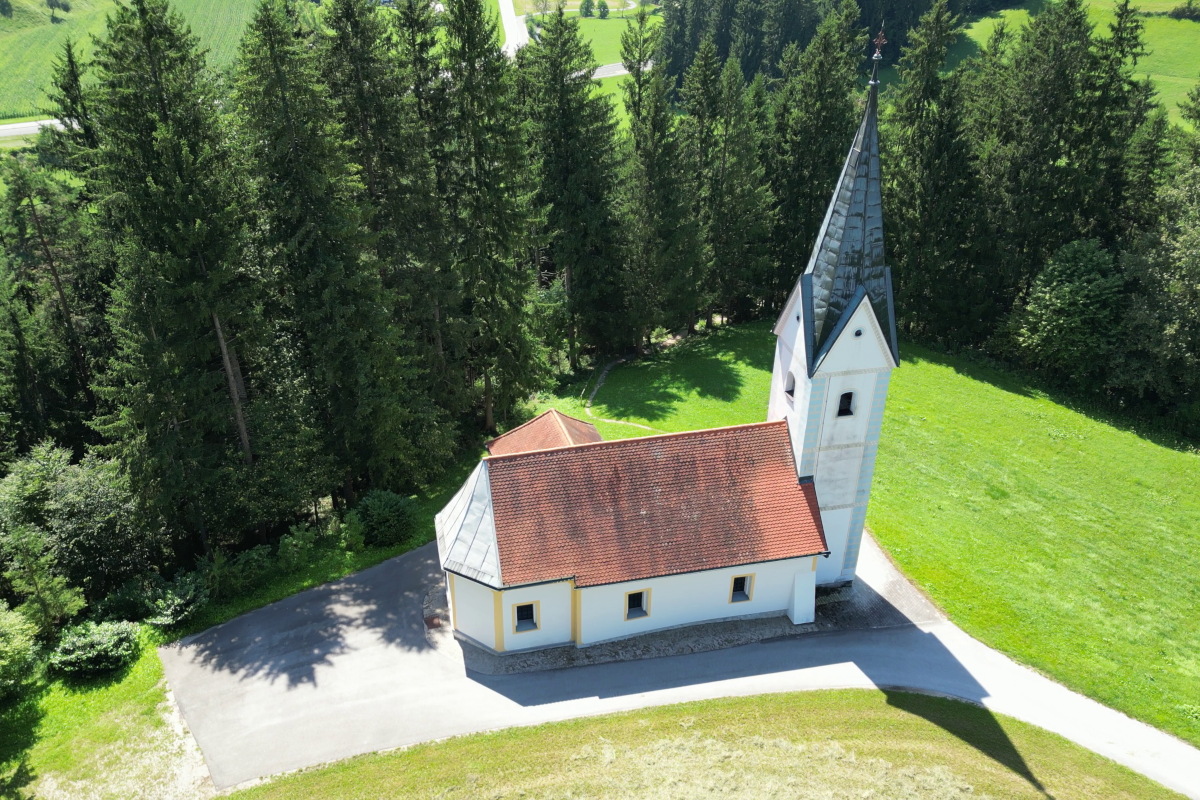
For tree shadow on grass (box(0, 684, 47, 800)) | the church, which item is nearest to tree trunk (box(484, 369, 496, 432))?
the church

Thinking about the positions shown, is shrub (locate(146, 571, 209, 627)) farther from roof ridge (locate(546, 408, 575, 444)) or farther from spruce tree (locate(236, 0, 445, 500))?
roof ridge (locate(546, 408, 575, 444))

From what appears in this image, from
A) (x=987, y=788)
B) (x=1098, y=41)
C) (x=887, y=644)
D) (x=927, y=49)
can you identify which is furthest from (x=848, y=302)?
(x=1098, y=41)

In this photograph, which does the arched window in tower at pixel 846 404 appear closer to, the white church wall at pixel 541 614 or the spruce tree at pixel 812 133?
the white church wall at pixel 541 614

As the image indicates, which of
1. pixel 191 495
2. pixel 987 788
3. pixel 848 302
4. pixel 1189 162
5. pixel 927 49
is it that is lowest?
pixel 987 788

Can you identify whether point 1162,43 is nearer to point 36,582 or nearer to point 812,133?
point 812,133

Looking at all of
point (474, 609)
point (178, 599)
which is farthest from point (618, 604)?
point (178, 599)

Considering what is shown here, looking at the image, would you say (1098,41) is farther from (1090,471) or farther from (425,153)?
(425,153)
